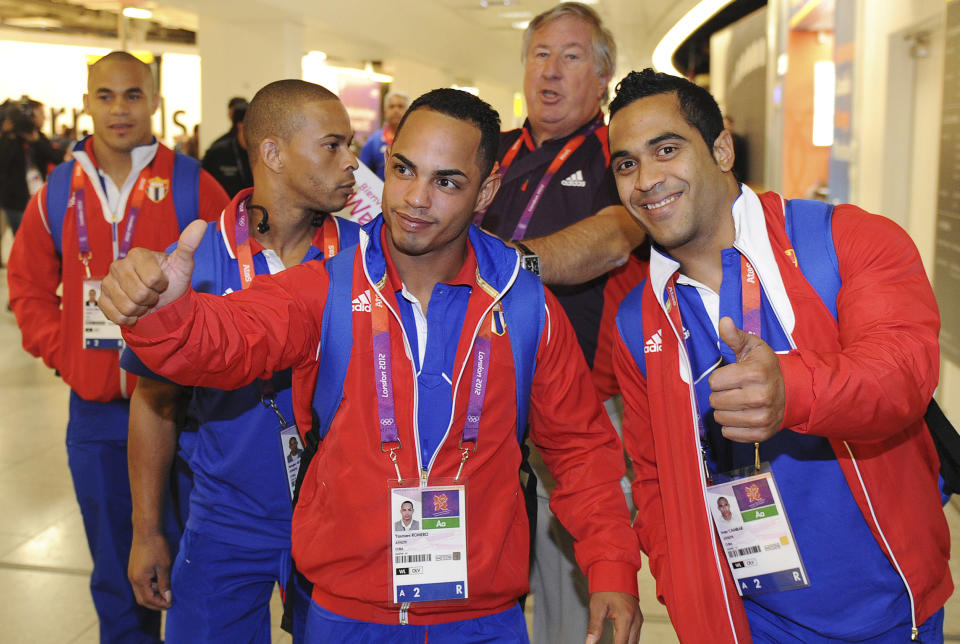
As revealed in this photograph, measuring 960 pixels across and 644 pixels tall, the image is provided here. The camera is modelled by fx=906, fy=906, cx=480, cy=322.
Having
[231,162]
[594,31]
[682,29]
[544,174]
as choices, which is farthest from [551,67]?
[682,29]

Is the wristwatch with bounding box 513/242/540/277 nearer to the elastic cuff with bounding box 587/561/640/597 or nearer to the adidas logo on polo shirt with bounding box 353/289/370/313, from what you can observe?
the adidas logo on polo shirt with bounding box 353/289/370/313

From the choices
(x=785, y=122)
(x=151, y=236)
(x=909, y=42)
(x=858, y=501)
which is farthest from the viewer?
(x=785, y=122)

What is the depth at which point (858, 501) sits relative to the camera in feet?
5.69

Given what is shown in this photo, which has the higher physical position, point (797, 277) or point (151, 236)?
point (151, 236)

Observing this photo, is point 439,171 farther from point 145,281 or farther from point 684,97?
point 145,281

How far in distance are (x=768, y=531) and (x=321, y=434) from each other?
926 millimetres

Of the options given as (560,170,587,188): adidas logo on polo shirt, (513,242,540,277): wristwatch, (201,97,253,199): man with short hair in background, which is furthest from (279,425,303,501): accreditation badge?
(201,97,253,199): man with short hair in background

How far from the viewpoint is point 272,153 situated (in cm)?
259

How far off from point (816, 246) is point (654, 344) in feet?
1.27

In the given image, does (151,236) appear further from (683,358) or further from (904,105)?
(904,105)

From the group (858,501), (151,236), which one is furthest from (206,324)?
(151,236)

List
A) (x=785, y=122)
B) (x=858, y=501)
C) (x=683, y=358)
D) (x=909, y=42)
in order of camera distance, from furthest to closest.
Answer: (x=785, y=122) < (x=909, y=42) < (x=683, y=358) < (x=858, y=501)

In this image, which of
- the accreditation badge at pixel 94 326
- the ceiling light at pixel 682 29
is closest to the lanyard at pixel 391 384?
the accreditation badge at pixel 94 326

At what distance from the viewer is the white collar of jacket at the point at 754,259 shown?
1759 millimetres
